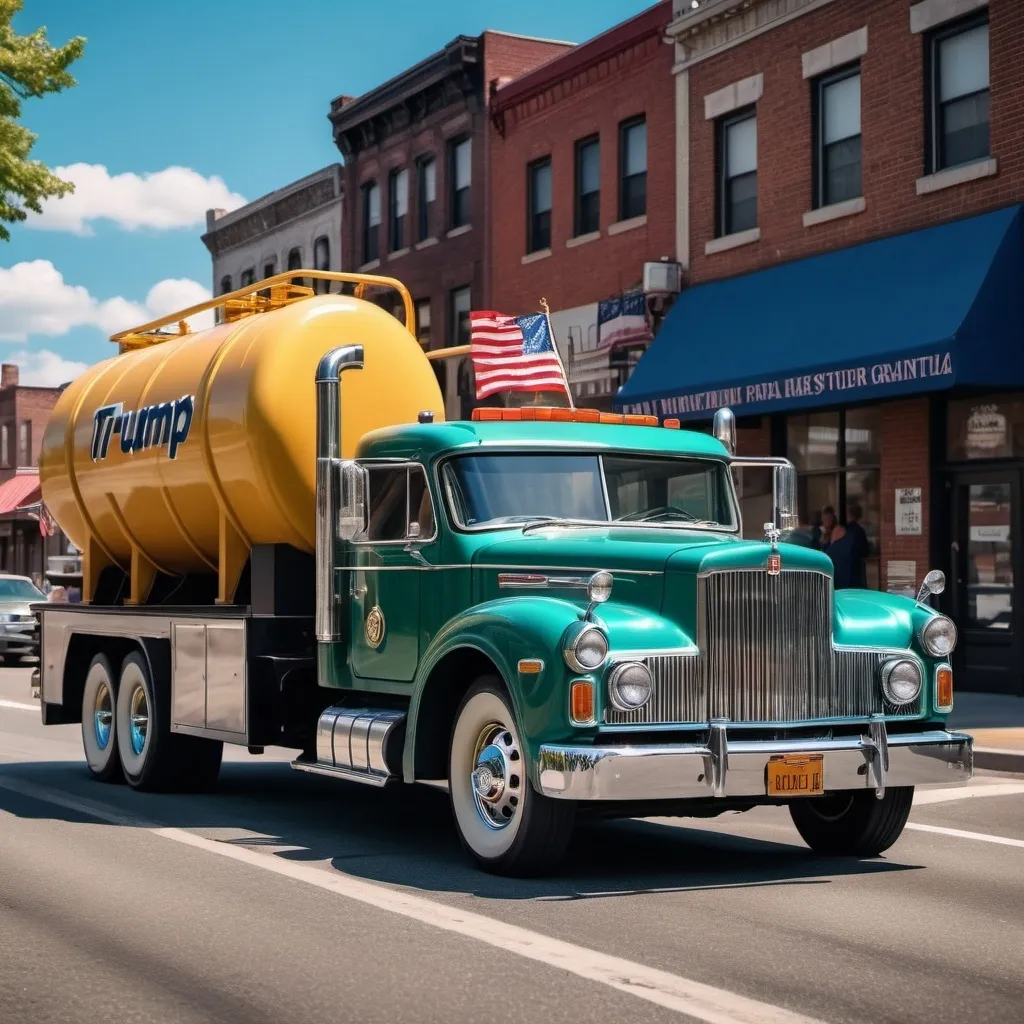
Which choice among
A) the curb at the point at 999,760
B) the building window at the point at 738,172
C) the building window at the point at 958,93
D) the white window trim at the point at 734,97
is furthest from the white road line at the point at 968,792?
the white window trim at the point at 734,97

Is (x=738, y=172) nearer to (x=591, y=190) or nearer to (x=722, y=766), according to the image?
(x=591, y=190)

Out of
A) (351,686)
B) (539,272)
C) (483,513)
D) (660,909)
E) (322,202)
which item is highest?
(322,202)

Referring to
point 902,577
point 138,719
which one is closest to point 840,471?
point 902,577

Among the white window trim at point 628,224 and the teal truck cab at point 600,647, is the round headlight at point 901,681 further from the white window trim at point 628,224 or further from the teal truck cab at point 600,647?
the white window trim at point 628,224

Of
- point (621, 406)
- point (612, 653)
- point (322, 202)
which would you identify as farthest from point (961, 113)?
point (322, 202)

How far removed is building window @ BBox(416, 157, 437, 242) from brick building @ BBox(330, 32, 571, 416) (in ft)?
0.06

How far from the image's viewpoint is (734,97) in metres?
23.5

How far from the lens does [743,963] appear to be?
21.5 feet

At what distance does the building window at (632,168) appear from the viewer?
26.0m

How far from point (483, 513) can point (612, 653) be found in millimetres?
1671

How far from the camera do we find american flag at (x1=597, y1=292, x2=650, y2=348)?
2495 centimetres

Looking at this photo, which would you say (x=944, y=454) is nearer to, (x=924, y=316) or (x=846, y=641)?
(x=924, y=316)

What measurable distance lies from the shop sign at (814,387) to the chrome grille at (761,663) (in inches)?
379

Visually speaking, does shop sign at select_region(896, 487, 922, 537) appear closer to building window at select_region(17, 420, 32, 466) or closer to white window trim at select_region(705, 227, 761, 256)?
white window trim at select_region(705, 227, 761, 256)
